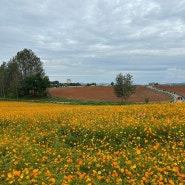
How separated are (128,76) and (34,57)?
31784mm

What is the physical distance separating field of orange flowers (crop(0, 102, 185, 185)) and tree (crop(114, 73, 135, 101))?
2173 inches

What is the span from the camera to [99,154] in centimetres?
726

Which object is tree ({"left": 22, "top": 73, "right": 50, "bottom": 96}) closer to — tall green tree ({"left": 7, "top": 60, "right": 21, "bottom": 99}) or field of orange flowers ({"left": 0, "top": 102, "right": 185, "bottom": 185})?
tall green tree ({"left": 7, "top": 60, "right": 21, "bottom": 99})

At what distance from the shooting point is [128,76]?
2719 inches

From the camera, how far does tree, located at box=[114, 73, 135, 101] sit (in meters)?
67.3

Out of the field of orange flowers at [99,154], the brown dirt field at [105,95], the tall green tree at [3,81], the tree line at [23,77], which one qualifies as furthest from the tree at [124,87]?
the field of orange flowers at [99,154]

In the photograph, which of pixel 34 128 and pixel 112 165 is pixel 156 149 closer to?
pixel 112 165

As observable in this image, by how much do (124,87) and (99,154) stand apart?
6089cm

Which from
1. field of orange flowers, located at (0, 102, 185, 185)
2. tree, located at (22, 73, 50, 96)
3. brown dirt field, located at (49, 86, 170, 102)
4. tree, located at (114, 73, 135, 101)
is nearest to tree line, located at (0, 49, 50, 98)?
tree, located at (22, 73, 50, 96)

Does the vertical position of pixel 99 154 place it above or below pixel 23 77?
below

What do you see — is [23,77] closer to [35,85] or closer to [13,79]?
[13,79]

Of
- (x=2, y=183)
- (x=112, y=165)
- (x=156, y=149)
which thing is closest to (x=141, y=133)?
(x=156, y=149)

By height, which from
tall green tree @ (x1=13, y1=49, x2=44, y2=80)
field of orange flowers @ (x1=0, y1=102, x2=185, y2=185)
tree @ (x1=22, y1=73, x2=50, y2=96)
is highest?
tall green tree @ (x1=13, y1=49, x2=44, y2=80)

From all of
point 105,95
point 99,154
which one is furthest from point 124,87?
point 99,154
